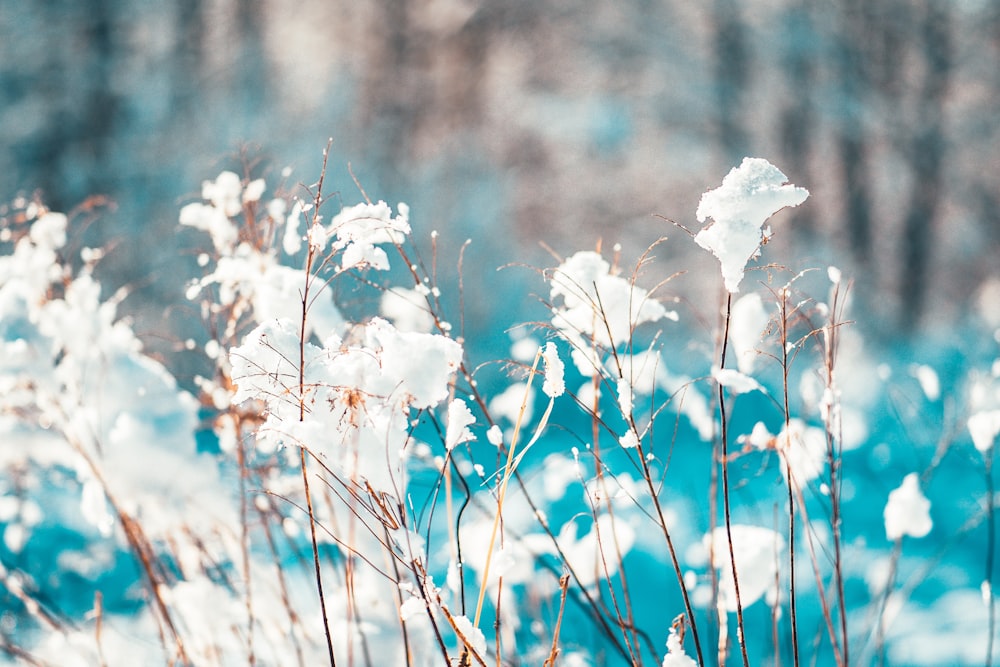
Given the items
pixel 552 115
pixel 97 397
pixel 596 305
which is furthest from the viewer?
pixel 552 115

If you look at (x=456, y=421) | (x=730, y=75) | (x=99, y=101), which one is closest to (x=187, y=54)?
(x=99, y=101)

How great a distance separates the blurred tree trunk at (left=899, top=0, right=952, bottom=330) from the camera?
2438 millimetres

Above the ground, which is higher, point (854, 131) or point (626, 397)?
point (854, 131)

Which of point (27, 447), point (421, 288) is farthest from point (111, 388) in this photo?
point (27, 447)

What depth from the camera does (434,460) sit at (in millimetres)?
756

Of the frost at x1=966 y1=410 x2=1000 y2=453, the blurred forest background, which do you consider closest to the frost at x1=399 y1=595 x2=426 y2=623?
the frost at x1=966 y1=410 x2=1000 y2=453

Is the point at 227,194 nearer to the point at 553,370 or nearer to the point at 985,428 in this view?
the point at 553,370

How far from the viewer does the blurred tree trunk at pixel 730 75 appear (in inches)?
102

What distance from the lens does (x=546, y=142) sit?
2.60 metres

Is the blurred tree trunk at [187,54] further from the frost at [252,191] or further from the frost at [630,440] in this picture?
the frost at [630,440]

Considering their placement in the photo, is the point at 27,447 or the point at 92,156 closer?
the point at 27,447

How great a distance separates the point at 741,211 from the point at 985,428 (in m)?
→ 0.61

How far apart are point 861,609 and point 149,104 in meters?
2.80

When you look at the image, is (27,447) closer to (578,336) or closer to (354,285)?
(354,285)
